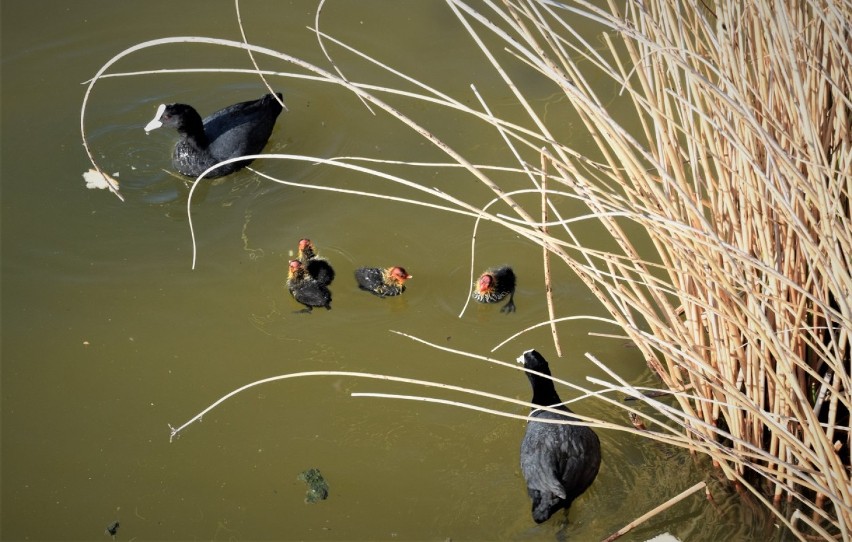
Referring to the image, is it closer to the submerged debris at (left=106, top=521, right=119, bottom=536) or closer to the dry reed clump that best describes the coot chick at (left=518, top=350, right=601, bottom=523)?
the dry reed clump

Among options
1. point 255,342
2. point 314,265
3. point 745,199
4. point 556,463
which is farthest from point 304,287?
point 745,199

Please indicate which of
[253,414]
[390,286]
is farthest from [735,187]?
[253,414]

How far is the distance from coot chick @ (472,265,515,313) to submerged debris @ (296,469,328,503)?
3.03 feet

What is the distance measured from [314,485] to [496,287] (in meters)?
1.04

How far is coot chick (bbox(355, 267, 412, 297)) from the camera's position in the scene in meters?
3.61

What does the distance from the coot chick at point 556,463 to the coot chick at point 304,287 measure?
1039 millimetres

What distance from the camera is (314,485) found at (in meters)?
3.14

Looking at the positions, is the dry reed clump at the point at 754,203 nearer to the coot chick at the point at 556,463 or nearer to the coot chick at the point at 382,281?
the coot chick at the point at 556,463

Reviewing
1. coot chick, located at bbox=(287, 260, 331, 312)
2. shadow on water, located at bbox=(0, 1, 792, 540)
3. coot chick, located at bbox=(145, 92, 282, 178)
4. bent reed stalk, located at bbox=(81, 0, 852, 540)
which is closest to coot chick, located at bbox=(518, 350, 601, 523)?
shadow on water, located at bbox=(0, 1, 792, 540)

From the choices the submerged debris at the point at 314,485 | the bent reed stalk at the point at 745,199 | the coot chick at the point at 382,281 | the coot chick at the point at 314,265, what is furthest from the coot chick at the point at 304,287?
the bent reed stalk at the point at 745,199

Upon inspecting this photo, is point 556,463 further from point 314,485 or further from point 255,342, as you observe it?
point 255,342

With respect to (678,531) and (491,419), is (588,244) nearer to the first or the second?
(491,419)

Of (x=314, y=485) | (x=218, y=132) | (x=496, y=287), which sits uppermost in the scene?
(x=218, y=132)

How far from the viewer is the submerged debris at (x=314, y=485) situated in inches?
122
